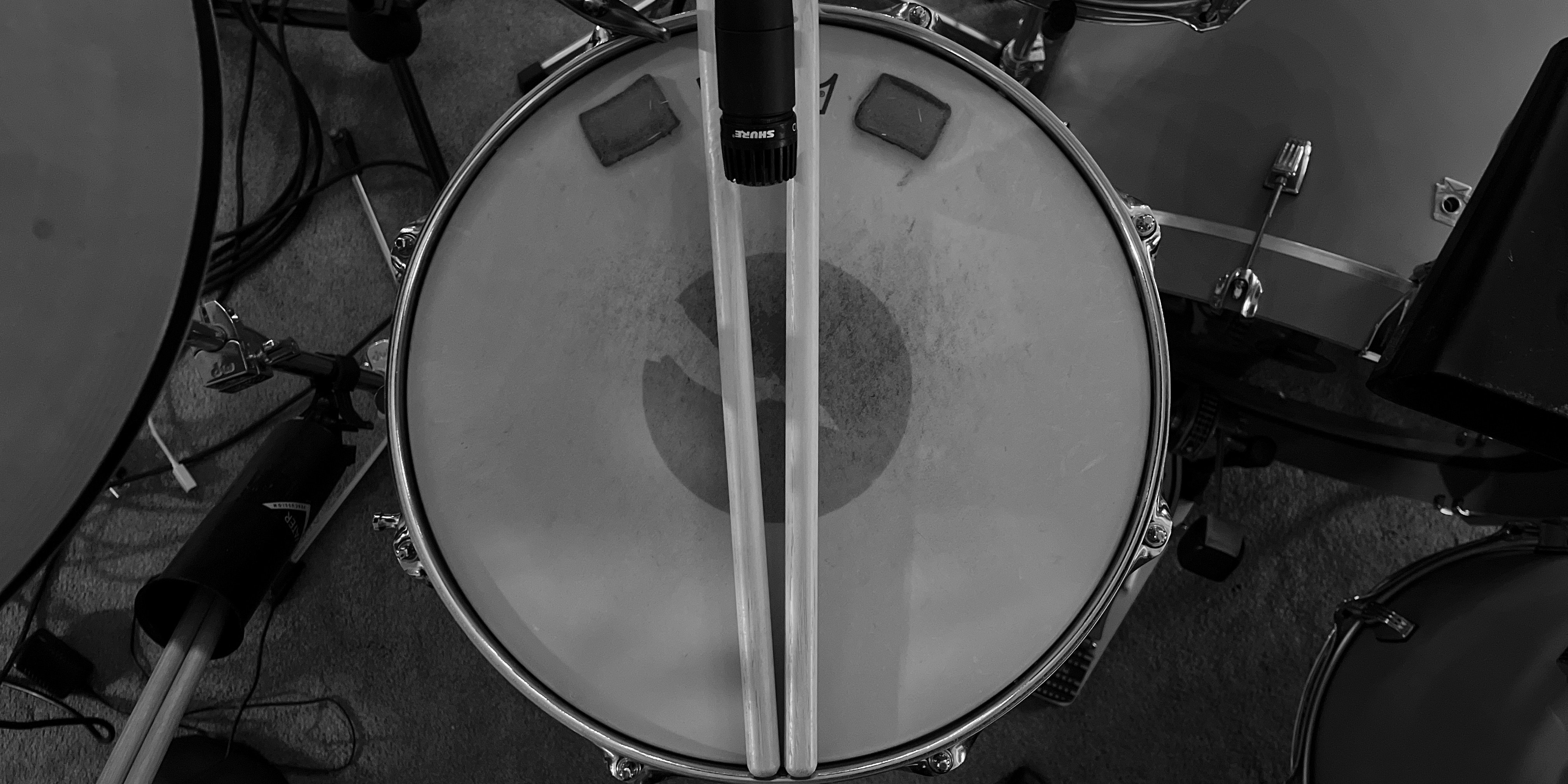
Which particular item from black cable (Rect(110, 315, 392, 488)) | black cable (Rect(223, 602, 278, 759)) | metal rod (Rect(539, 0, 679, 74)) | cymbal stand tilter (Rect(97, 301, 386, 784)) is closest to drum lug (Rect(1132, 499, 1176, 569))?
cymbal stand tilter (Rect(97, 301, 386, 784))

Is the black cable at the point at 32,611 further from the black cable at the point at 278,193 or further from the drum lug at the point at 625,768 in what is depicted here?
the drum lug at the point at 625,768

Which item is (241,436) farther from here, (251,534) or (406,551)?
(406,551)

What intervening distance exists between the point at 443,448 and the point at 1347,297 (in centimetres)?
82

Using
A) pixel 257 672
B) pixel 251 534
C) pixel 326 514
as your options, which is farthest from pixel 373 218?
pixel 257 672

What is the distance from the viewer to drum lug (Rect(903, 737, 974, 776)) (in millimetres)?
678

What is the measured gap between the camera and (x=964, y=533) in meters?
0.68

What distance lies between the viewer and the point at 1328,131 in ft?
2.66

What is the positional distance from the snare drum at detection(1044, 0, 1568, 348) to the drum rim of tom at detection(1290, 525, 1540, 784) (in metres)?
0.27

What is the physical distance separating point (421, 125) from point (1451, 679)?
1.36m

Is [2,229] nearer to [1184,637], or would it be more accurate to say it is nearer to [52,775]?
[52,775]

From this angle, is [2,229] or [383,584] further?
[383,584]

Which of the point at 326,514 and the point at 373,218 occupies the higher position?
the point at 373,218

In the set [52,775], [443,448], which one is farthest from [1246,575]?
[52,775]

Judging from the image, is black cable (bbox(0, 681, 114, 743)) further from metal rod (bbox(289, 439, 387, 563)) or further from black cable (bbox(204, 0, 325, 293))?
black cable (bbox(204, 0, 325, 293))
